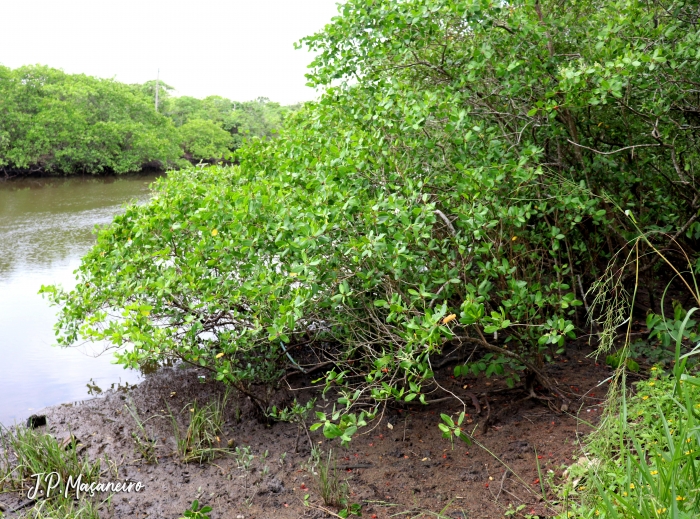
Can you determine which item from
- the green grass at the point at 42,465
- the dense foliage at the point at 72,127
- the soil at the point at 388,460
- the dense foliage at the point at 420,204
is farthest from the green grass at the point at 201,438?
the dense foliage at the point at 72,127

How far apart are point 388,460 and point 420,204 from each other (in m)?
1.48

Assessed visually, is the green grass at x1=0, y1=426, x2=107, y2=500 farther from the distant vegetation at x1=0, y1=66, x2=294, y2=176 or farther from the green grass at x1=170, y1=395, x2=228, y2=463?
the distant vegetation at x1=0, y1=66, x2=294, y2=176

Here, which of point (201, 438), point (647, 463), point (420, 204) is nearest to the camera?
point (647, 463)

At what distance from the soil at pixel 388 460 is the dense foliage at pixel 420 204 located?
221 millimetres

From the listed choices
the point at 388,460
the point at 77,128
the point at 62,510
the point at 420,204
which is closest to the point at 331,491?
the point at 388,460

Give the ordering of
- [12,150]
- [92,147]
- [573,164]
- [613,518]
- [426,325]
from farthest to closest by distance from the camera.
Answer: [92,147]
[12,150]
[573,164]
[426,325]
[613,518]

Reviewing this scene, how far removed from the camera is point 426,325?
2.50 metres

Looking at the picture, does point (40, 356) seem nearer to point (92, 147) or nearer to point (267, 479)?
point (267, 479)

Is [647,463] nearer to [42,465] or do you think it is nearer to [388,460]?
[388,460]

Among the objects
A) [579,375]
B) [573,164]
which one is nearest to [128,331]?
[579,375]

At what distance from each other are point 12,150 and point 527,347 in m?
21.1

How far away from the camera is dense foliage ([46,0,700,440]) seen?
2922mm

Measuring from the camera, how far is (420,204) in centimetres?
314

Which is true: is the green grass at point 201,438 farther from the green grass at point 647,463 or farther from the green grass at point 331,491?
the green grass at point 647,463
